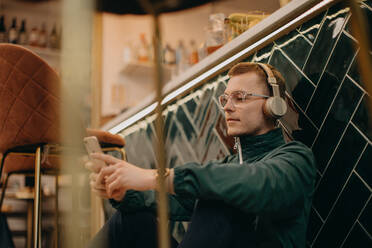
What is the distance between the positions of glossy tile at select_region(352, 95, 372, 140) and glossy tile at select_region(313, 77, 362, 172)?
2cm

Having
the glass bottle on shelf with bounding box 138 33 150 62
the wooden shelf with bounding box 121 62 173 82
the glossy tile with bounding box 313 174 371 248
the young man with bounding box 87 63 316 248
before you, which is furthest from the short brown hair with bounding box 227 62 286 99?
the glass bottle on shelf with bounding box 138 33 150 62

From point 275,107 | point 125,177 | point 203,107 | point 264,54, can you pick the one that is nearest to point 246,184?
point 125,177

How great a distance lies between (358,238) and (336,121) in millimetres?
323

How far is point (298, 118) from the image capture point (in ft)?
3.98

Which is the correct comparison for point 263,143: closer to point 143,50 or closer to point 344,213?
point 344,213

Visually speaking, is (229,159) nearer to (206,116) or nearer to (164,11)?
(206,116)

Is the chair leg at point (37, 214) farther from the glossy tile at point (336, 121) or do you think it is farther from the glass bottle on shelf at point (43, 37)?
→ the glass bottle on shelf at point (43, 37)

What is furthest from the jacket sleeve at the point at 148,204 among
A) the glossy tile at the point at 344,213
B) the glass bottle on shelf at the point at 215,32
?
the glass bottle on shelf at the point at 215,32

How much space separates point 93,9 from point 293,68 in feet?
3.30

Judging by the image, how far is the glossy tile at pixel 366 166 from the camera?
0.99 metres

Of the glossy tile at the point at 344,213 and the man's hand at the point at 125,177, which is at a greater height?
the man's hand at the point at 125,177

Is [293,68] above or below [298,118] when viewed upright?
above

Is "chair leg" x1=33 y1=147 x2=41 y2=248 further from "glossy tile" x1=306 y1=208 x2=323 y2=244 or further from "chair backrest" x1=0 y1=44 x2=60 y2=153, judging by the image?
"glossy tile" x1=306 y1=208 x2=323 y2=244

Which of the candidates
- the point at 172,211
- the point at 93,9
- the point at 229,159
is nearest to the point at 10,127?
the point at 172,211
